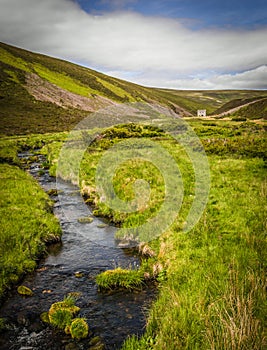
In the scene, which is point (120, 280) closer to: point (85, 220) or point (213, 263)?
point (213, 263)

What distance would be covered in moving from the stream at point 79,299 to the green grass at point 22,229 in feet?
1.48

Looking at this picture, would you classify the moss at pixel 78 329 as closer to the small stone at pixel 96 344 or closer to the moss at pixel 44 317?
the small stone at pixel 96 344

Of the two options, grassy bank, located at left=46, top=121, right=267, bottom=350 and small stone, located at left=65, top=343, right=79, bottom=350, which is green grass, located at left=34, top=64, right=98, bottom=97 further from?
small stone, located at left=65, top=343, right=79, bottom=350

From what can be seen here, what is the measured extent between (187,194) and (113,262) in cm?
586

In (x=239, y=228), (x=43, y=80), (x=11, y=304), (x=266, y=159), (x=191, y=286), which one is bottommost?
(x=11, y=304)

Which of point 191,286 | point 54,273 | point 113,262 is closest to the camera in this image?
point 191,286

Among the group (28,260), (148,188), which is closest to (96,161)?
(148,188)

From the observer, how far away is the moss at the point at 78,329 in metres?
7.43

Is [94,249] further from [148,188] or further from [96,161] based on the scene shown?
[96,161]

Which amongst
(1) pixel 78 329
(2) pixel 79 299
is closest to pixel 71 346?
(1) pixel 78 329

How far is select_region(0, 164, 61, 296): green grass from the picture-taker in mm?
10242

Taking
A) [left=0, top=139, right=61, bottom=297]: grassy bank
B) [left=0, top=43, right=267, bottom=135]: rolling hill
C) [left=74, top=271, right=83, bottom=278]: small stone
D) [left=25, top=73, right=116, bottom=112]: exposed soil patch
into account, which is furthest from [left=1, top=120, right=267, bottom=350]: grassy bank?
[left=25, top=73, right=116, bottom=112]: exposed soil patch

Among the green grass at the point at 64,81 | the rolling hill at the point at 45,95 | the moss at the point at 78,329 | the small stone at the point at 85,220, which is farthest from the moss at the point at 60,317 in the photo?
the green grass at the point at 64,81

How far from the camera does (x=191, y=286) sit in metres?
8.27
